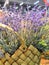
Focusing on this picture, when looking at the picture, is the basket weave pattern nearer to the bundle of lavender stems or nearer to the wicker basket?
the wicker basket

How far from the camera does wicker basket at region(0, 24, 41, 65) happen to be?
1174mm

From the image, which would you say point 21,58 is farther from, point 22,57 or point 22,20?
point 22,20

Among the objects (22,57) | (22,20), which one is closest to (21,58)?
(22,57)

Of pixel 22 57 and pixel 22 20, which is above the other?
pixel 22 20

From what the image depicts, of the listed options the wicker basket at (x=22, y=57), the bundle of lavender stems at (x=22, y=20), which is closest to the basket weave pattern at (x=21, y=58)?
the wicker basket at (x=22, y=57)

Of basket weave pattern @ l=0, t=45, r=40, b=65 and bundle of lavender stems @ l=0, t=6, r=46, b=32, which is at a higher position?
bundle of lavender stems @ l=0, t=6, r=46, b=32

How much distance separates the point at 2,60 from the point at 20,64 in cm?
10

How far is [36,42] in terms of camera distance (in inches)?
51.4

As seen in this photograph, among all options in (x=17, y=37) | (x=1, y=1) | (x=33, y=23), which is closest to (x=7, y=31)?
(x=17, y=37)

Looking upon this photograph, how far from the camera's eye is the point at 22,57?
1.19 meters

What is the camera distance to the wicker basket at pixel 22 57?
117cm

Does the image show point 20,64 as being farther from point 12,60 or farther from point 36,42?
point 36,42

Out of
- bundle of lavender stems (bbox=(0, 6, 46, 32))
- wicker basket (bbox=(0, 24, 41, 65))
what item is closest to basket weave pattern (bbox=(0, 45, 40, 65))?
wicker basket (bbox=(0, 24, 41, 65))

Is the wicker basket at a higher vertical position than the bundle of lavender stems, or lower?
lower
